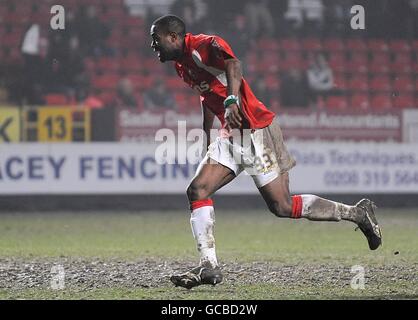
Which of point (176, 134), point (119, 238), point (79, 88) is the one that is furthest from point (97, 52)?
point (119, 238)

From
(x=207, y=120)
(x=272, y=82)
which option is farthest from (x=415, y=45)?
(x=207, y=120)

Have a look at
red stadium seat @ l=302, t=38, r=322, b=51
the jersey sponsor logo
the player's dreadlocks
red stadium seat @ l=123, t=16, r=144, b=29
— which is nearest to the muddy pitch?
the jersey sponsor logo

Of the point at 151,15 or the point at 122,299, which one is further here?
the point at 151,15

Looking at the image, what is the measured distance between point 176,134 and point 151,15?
2997 mm

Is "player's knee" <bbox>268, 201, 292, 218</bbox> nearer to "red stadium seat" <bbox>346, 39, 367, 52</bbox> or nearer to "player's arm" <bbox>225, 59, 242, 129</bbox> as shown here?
"player's arm" <bbox>225, 59, 242, 129</bbox>

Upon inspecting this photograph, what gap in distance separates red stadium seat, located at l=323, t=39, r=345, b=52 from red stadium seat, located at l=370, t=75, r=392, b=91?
0.99m

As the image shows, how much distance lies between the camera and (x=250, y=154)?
7.98m

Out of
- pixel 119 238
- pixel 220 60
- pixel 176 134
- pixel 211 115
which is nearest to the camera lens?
pixel 220 60

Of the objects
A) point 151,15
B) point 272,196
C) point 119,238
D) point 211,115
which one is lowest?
point 119,238

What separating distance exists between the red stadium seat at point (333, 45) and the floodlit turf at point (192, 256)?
14.3ft

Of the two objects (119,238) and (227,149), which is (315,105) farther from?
(227,149)

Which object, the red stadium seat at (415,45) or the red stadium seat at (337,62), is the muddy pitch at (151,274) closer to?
the red stadium seat at (337,62)

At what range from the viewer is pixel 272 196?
8.04 m

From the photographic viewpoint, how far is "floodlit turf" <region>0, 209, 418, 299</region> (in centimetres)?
780
